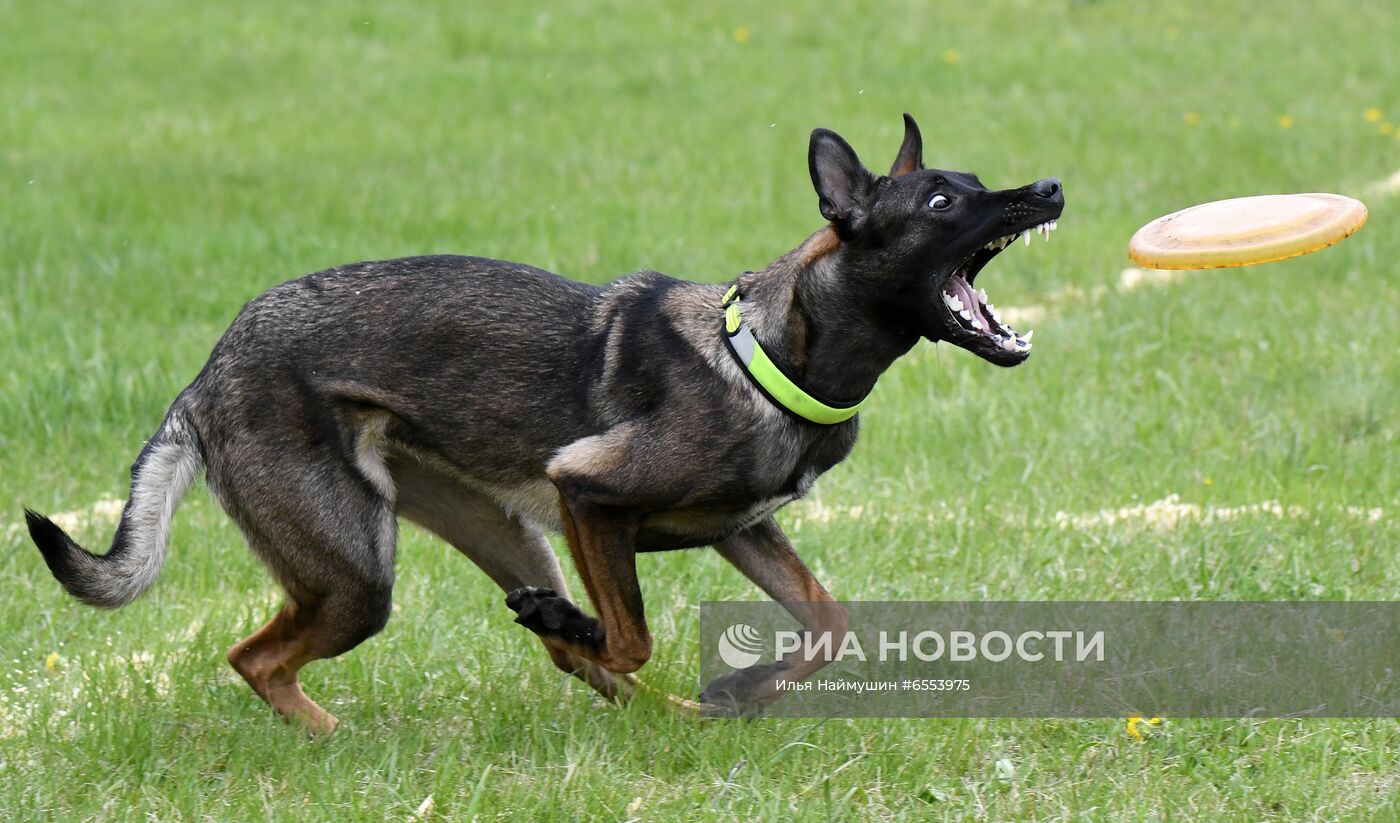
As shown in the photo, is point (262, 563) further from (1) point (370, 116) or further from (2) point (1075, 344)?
(1) point (370, 116)

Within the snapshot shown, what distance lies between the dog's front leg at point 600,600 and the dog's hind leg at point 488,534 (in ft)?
0.83

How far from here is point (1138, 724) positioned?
451cm

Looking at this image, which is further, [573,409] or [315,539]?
[573,409]

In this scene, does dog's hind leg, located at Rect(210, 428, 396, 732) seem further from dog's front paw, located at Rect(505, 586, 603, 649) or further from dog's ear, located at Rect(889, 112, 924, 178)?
dog's ear, located at Rect(889, 112, 924, 178)

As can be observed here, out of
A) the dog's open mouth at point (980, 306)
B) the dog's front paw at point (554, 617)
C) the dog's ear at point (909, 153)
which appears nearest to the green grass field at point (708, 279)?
the dog's front paw at point (554, 617)

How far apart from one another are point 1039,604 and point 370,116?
28.1ft

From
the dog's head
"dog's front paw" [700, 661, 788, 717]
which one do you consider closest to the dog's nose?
the dog's head

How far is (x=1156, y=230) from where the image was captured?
5164 millimetres

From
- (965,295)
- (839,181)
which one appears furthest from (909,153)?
(965,295)

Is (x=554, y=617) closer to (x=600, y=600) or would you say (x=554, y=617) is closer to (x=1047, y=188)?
(x=600, y=600)

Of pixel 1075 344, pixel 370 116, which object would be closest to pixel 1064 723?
pixel 1075 344

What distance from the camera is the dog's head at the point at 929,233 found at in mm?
4242

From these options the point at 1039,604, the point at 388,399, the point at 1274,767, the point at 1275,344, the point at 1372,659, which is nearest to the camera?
the point at 1274,767

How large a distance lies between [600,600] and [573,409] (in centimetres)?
55
